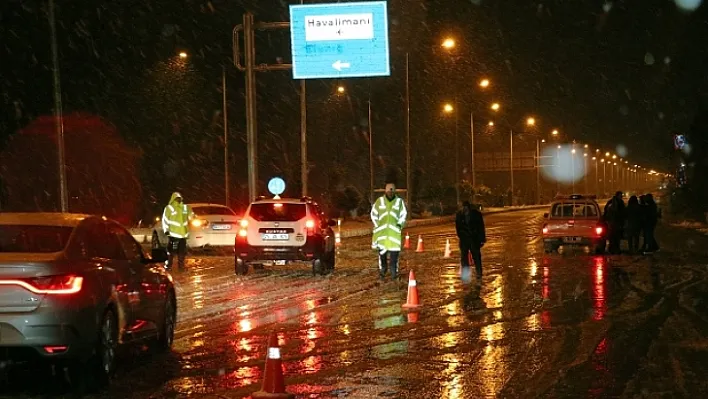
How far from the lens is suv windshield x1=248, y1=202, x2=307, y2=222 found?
1930 centimetres

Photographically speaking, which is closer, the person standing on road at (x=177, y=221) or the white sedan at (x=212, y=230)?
the person standing on road at (x=177, y=221)

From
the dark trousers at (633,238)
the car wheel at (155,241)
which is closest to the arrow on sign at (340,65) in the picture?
the car wheel at (155,241)

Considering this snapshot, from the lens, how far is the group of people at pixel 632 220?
988 inches

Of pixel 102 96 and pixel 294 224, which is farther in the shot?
pixel 102 96

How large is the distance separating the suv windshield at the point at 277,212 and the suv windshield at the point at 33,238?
1044 cm

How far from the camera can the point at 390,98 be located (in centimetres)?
8069

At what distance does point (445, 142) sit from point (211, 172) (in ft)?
113

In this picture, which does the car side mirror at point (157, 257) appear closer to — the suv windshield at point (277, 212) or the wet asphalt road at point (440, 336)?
the wet asphalt road at point (440, 336)

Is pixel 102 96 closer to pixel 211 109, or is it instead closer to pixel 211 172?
pixel 211 172

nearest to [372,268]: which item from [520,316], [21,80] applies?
[520,316]

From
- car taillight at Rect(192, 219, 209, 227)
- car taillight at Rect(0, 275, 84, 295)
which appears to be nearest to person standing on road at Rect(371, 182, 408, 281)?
car taillight at Rect(192, 219, 209, 227)

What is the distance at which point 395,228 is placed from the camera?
1795 cm

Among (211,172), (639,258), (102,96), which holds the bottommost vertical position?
(639,258)

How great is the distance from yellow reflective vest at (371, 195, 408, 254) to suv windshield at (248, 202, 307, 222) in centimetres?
195
